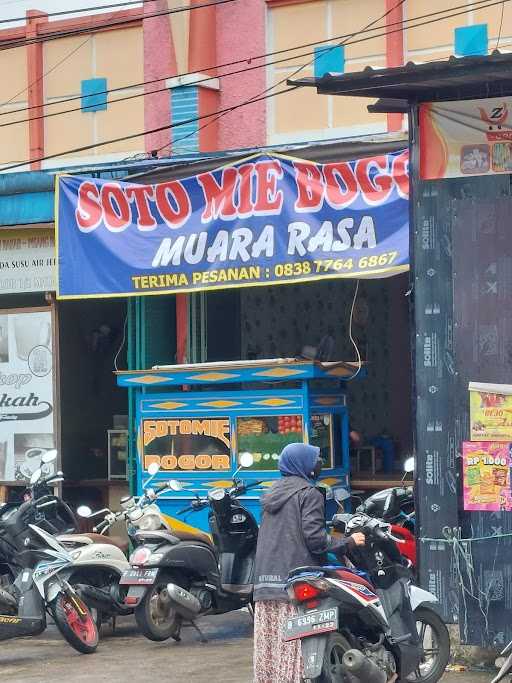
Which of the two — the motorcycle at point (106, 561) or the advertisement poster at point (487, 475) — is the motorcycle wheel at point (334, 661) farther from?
the motorcycle at point (106, 561)

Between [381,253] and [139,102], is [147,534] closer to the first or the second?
[381,253]

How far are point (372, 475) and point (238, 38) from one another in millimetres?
5796

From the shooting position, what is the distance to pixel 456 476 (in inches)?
398

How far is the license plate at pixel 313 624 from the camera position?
27.9ft

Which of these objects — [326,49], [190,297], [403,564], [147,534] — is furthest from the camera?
[326,49]

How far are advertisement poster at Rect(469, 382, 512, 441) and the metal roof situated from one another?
79.2 inches

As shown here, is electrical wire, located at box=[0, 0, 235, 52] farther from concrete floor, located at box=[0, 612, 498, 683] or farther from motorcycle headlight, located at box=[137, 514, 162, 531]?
concrete floor, located at box=[0, 612, 498, 683]

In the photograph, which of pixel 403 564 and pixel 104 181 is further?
pixel 104 181

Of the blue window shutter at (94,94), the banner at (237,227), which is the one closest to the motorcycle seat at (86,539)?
the banner at (237,227)

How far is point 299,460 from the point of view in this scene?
903 centimetres

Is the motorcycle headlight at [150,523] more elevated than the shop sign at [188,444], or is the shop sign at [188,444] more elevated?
the shop sign at [188,444]

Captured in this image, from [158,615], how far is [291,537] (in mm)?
3420

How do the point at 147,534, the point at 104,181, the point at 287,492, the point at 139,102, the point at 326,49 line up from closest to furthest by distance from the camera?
the point at 287,492 < the point at 147,534 < the point at 104,181 < the point at 326,49 < the point at 139,102

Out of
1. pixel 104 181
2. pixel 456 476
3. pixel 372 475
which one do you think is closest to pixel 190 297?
pixel 104 181
